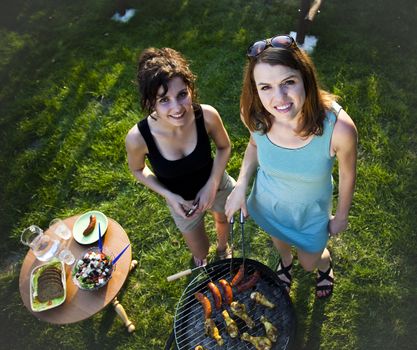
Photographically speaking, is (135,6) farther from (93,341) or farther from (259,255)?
(93,341)

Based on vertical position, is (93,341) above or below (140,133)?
below

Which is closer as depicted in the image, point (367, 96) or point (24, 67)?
point (367, 96)

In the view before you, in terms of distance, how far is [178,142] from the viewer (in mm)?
2977

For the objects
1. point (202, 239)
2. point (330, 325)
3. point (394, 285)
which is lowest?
point (330, 325)

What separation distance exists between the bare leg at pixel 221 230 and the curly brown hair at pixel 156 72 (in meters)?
1.41

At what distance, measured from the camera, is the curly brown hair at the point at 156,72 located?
8.41ft

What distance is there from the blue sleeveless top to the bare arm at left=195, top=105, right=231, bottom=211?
1.08ft

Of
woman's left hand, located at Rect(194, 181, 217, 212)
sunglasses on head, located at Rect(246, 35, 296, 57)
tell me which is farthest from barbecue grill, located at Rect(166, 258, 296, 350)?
sunglasses on head, located at Rect(246, 35, 296, 57)

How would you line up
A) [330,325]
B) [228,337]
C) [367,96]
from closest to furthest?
[228,337]
[330,325]
[367,96]

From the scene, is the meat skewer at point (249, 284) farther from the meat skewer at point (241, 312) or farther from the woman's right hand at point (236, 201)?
the woman's right hand at point (236, 201)

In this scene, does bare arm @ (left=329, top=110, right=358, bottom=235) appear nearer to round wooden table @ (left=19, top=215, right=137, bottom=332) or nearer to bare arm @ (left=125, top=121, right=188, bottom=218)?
bare arm @ (left=125, top=121, right=188, bottom=218)

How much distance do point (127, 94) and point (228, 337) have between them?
4.13 metres

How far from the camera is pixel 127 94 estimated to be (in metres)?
5.74

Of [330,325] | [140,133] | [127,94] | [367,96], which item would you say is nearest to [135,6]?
[127,94]
